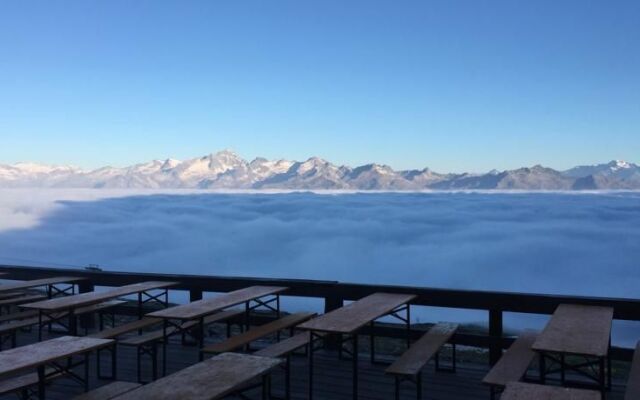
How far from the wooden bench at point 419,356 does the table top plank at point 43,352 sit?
2210 mm

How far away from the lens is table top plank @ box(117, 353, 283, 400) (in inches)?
115

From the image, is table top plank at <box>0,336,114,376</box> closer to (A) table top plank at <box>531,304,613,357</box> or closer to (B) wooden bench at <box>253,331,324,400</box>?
(B) wooden bench at <box>253,331,324,400</box>

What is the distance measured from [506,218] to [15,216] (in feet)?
473

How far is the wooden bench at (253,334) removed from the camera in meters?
4.95

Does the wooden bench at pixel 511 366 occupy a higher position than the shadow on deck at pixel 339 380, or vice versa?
the wooden bench at pixel 511 366

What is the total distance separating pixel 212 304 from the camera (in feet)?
18.1

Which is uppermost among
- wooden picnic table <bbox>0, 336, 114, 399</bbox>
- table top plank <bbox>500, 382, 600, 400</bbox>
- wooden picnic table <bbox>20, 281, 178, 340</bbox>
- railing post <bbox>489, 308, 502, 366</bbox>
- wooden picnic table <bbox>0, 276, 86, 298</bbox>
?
table top plank <bbox>500, 382, 600, 400</bbox>

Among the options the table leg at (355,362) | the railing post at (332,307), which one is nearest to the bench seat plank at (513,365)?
the table leg at (355,362)

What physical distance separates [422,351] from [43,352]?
310cm

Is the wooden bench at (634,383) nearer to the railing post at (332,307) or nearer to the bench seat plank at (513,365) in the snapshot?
the bench seat plank at (513,365)

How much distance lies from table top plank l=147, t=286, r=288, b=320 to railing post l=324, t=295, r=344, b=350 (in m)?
0.53

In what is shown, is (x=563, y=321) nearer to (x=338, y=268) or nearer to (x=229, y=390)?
(x=229, y=390)

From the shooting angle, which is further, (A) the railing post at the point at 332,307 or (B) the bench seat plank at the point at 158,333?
(A) the railing post at the point at 332,307

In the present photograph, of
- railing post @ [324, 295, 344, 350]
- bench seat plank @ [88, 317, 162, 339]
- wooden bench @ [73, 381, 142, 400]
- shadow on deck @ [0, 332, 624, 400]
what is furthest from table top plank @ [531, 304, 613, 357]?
bench seat plank @ [88, 317, 162, 339]
